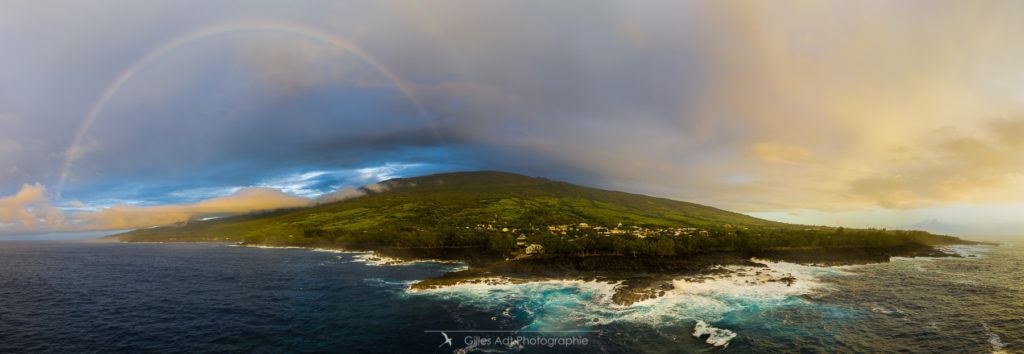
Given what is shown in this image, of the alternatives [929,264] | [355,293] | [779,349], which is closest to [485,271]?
[355,293]

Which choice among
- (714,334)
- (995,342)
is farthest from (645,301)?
(995,342)

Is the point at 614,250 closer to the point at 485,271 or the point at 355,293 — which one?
the point at 485,271

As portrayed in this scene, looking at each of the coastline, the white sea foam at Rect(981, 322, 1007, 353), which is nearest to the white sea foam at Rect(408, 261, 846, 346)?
the coastline

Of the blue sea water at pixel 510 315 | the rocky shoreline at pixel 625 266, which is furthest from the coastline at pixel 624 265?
the blue sea water at pixel 510 315

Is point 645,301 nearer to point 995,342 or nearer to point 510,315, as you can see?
point 510,315

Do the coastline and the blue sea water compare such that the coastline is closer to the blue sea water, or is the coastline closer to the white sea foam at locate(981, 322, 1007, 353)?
the blue sea water

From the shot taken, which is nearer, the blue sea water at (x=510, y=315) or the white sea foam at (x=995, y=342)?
the white sea foam at (x=995, y=342)

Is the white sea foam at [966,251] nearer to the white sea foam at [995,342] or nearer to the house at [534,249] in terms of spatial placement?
the white sea foam at [995,342]
